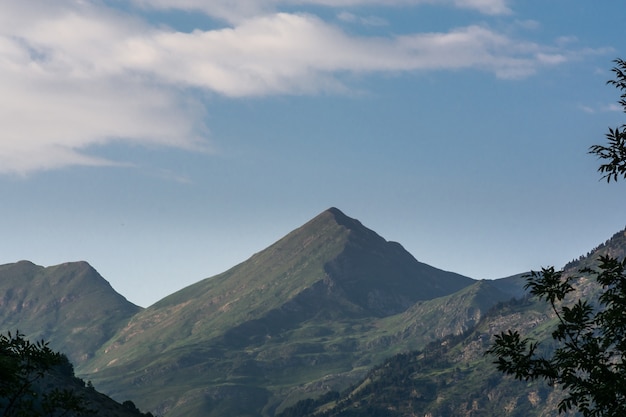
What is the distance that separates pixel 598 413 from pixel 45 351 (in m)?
33.8

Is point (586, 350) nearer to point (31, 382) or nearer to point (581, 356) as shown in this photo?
point (581, 356)

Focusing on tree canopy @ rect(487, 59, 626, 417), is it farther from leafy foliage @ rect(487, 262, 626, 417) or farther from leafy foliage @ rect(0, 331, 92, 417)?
leafy foliage @ rect(0, 331, 92, 417)

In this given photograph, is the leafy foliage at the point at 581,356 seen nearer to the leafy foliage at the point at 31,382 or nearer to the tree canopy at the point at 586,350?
the tree canopy at the point at 586,350

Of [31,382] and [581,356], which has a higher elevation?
[31,382]

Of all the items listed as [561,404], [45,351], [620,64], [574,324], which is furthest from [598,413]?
[45,351]

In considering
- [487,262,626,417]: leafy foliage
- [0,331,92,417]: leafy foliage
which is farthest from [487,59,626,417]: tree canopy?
[0,331,92,417]: leafy foliage

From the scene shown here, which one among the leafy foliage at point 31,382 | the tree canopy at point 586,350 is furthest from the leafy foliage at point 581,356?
the leafy foliage at point 31,382

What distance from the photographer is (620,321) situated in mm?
48062

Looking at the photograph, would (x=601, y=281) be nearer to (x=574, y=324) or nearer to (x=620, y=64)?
(x=574, y=324)

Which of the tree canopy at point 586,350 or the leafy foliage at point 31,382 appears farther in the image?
the leafy foliage at point 31,382

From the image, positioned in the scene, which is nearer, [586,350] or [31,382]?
[586,350]

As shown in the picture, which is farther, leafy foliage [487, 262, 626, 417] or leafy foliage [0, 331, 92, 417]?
leafy foliage [0, 331, 92, 417]

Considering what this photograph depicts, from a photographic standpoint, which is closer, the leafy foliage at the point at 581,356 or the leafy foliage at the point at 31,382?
the leafy foliage at the point at 581,356

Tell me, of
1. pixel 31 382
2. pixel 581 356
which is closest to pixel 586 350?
pixel 581 356
